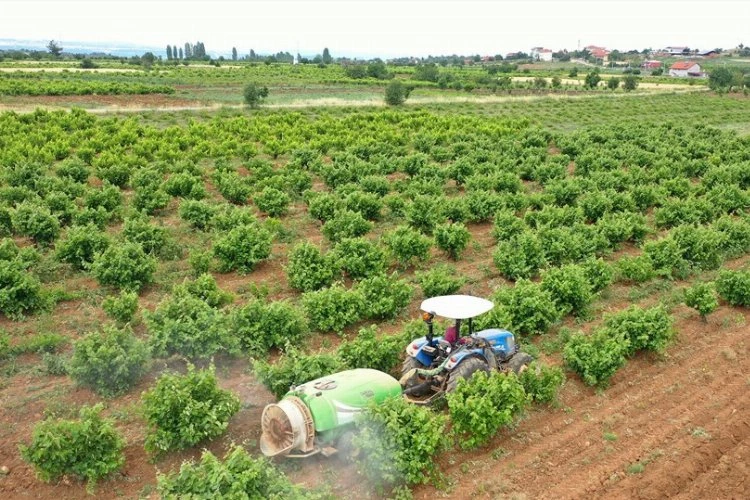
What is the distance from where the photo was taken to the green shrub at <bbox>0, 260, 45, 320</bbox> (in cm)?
1305

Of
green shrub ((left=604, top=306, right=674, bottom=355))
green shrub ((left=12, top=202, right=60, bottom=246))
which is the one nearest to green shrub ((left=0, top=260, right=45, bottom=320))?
green shrub ((left=12, top=202, right=60, bottom=246))

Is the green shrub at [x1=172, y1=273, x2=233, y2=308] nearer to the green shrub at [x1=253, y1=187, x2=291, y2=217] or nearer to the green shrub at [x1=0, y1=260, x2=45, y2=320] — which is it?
the green shrub at [x1=0, y1=260, x2=45, y2=320]

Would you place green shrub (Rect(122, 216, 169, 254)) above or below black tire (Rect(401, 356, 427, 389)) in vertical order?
above

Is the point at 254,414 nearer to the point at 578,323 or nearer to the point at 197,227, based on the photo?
the point at 578,323

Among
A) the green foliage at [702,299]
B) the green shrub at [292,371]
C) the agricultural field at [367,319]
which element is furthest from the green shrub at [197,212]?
the green foliage at [702,299]

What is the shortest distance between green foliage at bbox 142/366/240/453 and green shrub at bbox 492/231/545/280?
Result: 28.0 ft

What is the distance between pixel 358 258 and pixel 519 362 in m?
5.45

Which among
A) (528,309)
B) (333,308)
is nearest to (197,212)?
(333,308)

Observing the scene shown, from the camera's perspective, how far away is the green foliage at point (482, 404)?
8.78 metres

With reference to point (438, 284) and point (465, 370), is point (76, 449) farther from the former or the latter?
point (438, 284)

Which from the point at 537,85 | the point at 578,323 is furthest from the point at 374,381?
the point at 537,85

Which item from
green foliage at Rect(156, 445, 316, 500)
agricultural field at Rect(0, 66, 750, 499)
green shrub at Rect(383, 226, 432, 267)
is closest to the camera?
green foliage at Rect(156, 445, 316, 500)

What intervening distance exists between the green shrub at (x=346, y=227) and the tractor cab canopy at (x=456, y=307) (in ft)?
26.4

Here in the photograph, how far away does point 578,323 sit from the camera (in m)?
13.4
